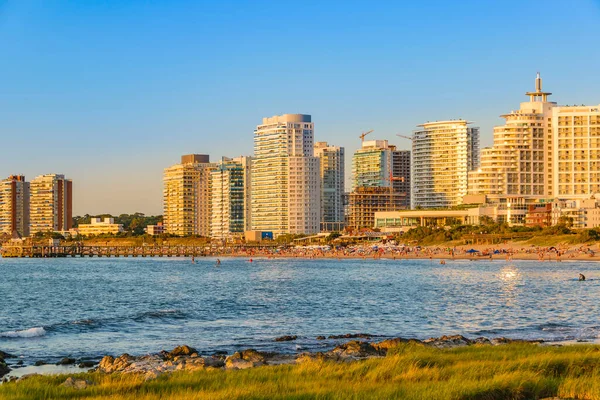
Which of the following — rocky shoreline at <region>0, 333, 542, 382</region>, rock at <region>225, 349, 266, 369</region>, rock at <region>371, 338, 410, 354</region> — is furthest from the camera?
rock at <region>371, 338, 410, 354</region>

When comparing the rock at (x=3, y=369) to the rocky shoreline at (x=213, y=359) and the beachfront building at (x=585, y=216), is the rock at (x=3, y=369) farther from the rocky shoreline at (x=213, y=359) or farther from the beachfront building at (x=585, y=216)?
the beachfront building at (x=585, y=216)

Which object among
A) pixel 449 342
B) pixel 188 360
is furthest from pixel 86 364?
pixel 449 342

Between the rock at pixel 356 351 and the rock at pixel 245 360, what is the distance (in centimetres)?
297

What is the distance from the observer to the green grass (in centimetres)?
2130

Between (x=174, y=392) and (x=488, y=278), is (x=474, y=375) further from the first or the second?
(x=488, y=278)

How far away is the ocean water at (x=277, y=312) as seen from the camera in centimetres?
4400

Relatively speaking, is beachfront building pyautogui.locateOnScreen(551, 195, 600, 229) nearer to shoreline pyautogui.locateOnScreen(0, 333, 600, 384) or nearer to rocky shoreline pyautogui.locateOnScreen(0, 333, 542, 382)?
shoreline pyautogui.locateOnScreen(0, 333, 600, 384)

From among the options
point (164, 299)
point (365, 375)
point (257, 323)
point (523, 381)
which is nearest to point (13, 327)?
point (257, 323)

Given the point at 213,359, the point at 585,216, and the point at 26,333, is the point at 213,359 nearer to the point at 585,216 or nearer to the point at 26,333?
the point at 26,333

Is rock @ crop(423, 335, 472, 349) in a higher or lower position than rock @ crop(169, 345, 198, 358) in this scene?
higher

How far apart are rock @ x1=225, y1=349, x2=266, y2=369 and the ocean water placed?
13.8 feet

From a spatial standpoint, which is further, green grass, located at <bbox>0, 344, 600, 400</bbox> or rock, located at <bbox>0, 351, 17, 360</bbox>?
rock, located at <bbox>0, 351, 17, 360</bbox>

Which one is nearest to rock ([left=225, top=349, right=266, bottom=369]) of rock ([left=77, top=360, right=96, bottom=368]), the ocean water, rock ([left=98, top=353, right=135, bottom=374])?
rock ([left=98, top=353, right=135, bottom=374])

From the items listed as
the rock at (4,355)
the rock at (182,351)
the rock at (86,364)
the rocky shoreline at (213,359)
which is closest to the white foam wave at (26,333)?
the rock at (4,355)
